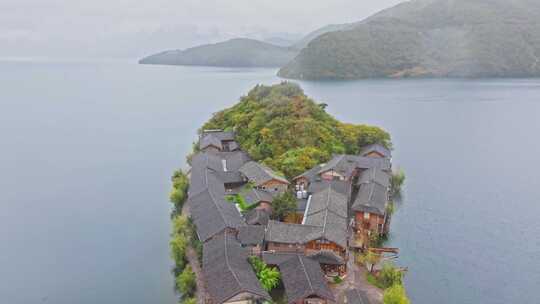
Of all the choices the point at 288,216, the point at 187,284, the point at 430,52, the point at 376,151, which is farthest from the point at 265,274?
the point at 430,52

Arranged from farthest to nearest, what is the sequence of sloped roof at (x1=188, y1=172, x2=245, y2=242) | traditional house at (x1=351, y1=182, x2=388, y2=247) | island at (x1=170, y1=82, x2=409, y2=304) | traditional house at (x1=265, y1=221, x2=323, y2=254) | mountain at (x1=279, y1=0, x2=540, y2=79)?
mountain at (x1=279, y1=0, x2=540, y2=79) < traditional house at (x1=351, y1=182, x2=388, y2=247) < sloped roof at (x1=188, y1=172, x2=245, y2=242) < traditional house at (x1=265, y1=221, x2=323, y2=254) < island at (x1=170, y1=82, x2=409, y2=304)

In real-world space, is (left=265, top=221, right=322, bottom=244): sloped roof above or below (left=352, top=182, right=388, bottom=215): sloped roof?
below

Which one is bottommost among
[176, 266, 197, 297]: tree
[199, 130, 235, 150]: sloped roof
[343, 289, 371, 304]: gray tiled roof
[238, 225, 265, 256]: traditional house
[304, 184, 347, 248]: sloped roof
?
[176, 266, 197, 297]: tree

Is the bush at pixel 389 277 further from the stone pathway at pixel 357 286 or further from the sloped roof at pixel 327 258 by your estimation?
the sloped roof at pixel 327 258

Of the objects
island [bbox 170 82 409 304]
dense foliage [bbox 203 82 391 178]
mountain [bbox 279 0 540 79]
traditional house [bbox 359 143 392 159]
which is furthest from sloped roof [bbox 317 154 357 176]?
mountain [bbox 279 0 540 79]

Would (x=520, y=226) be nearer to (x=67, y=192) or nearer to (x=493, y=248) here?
(x=493, y=248)

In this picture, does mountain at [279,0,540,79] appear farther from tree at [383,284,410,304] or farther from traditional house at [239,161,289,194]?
tree at [383,284,410,304]
